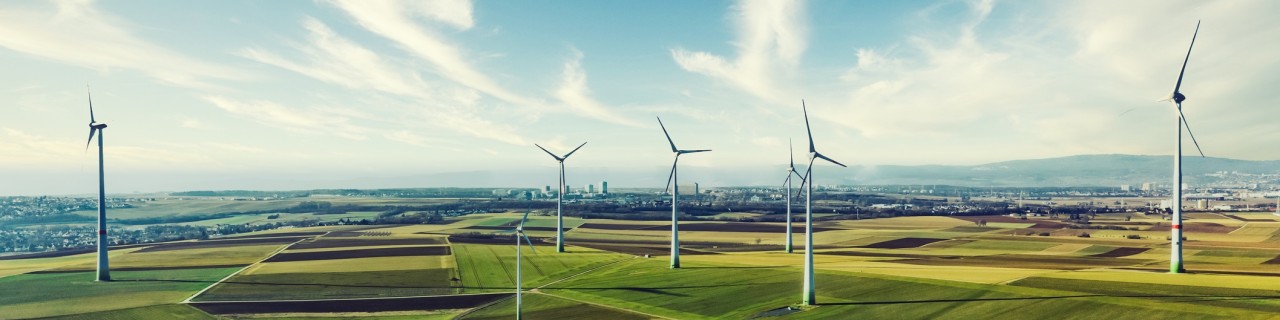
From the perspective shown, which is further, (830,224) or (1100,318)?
(830,224)

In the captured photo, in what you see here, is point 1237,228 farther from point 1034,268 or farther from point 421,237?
point 421,237

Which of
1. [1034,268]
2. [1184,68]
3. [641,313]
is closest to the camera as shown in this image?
[641,313]

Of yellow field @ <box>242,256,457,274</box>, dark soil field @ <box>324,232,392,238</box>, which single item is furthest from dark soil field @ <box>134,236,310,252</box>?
yellow field @ <box>242,256,457,274</box>

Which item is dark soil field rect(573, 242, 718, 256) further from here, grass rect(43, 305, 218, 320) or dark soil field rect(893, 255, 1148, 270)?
grass rect(43, 305, 218, 320)

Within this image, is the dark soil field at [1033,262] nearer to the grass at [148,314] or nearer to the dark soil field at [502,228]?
the grass at [148,314]

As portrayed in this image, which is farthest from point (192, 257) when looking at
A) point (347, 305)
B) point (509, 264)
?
point (347, 305)

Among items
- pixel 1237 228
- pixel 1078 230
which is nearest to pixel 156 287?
pixel 1078 230
